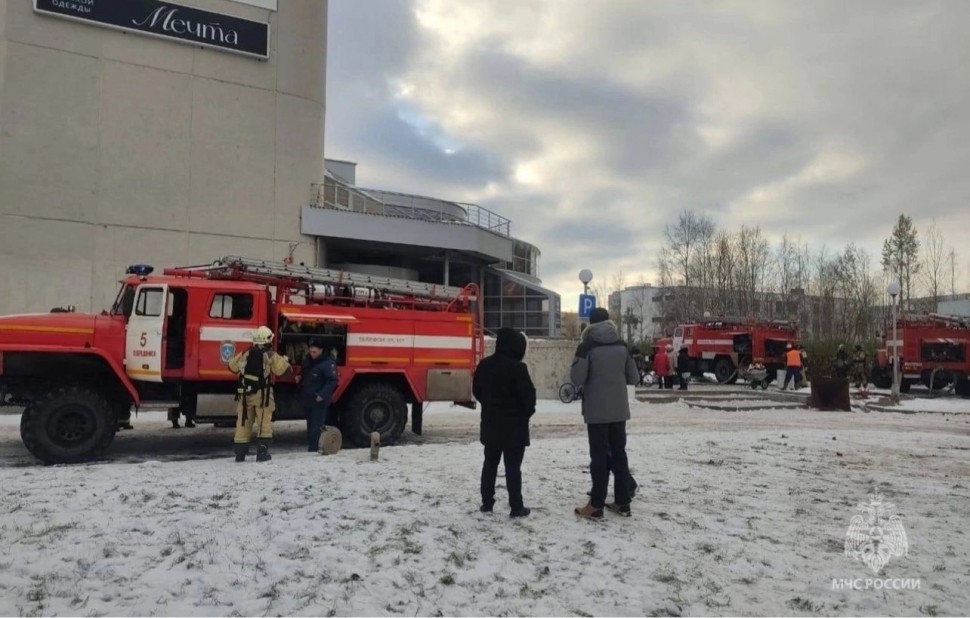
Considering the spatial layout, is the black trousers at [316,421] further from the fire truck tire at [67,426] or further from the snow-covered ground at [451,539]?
the fire truck tire at [67,426]

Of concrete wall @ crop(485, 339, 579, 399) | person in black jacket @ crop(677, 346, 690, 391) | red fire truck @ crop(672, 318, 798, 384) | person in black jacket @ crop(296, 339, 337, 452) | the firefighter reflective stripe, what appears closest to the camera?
person in black jacket @ crop(296, 339, 337, 452)

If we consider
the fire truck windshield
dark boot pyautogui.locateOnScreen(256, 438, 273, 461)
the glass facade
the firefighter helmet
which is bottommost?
dark boot pyautogui.locateOnScreen(256, 438, 273, 461)

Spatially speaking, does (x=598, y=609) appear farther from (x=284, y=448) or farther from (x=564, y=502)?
(x=284, y=448)

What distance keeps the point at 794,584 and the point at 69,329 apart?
909 cm

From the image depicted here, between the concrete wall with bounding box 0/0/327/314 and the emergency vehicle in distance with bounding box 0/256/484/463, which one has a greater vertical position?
the concrete wall with bounding box 0/0/327/314

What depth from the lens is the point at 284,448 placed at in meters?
10.5

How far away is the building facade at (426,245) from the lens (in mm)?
26766

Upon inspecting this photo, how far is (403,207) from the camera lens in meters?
34.7

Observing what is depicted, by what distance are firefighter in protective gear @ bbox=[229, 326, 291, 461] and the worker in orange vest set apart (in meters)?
19.1

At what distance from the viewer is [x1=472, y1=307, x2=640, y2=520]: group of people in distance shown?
234 inches

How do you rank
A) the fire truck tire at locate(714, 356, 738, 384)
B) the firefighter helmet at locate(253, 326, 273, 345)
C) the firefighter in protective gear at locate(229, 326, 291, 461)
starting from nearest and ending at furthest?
the firefighter in protective gear at locate(229, 326, 291, 461), the firefighter helmet at locate(253, 326, 273, 345), the fire truck tire at locate(714, 356, 738, 384)

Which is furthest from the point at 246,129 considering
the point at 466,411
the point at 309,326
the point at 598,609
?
the point at 598,609

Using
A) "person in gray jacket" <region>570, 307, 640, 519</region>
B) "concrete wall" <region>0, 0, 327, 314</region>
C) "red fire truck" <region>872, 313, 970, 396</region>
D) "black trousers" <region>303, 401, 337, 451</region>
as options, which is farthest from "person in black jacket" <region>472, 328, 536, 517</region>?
"red fire truck" <region>872, 313, 970, 396</region>

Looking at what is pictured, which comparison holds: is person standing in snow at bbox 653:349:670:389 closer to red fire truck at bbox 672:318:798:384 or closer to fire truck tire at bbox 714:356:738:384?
red fire truck at bbox 672:318:798:384
